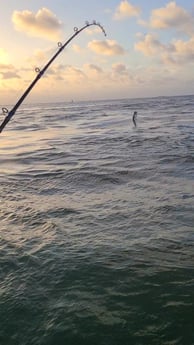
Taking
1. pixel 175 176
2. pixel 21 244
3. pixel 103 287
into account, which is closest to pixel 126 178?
pixel 175 176

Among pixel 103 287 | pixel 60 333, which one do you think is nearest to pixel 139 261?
pixel 103 287

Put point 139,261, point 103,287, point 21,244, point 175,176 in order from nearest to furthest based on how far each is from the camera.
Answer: point 103,287 → point 139,261 → point 21,244 → point 175,176

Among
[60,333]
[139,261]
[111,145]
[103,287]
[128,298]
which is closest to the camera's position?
[60,333]

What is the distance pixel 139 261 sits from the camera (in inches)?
252

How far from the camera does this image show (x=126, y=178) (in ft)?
41.4

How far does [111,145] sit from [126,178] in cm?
969

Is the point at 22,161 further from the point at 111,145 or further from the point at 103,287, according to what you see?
the point at 103,287

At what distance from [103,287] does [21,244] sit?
94.3 inches

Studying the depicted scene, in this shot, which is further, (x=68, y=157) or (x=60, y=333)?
(x=68, y=157)

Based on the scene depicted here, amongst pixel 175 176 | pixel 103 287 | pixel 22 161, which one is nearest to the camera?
pixel 103 287

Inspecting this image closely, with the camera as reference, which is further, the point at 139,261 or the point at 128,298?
the point at 139,261

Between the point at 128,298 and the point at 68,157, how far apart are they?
13403mm

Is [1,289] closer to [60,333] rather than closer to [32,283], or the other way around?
[32,283]

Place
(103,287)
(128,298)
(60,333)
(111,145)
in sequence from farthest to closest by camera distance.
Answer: (111,145) < (103,287) < (128,298) < (60,333)
